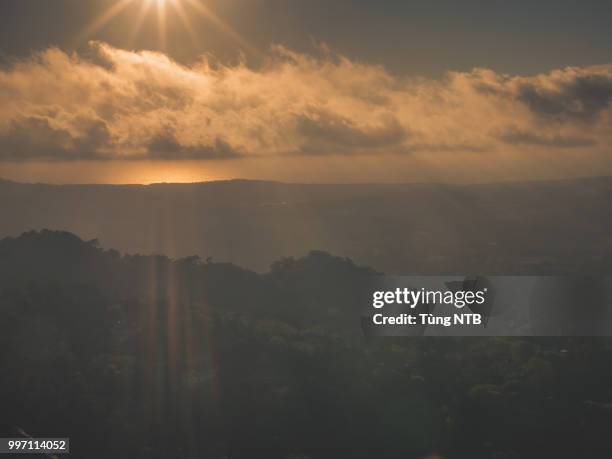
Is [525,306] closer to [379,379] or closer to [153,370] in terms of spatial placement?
[379,379]

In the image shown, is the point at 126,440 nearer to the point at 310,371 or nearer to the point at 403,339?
the point at 310,371

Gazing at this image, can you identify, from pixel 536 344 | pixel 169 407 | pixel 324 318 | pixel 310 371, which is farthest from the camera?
pixel 324 318

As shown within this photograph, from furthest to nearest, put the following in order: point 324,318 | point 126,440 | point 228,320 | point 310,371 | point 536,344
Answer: point 324,318 → point 536,344 → point 228,320 → point 310,371 → point 126,440

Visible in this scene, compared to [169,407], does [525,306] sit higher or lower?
higher

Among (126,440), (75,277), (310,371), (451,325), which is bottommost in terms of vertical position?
(126,440)

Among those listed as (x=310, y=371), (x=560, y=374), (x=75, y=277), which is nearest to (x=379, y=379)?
(x=310, y=371)

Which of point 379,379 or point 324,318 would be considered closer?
point 379,379

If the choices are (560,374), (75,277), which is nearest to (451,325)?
(560,374)

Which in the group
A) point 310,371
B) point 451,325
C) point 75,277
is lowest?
point 310,371

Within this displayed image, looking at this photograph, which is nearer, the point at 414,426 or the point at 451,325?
the point at 414,426
